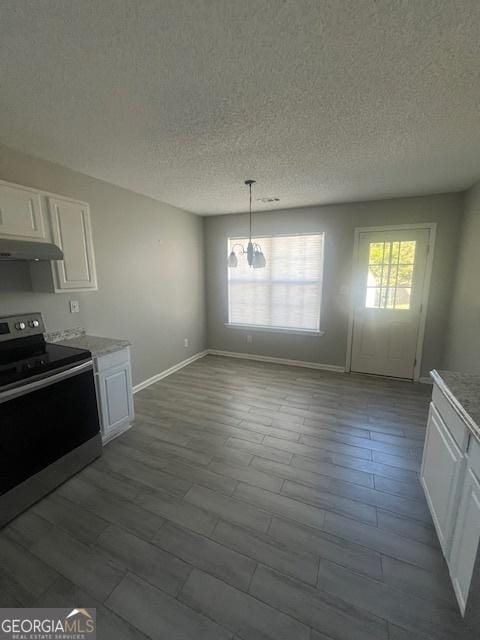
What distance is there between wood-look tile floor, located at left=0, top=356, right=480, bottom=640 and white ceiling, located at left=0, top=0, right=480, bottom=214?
2.57 meters

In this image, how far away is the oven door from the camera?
1.68m

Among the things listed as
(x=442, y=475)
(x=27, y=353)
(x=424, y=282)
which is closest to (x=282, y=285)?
(x=424, y=282)

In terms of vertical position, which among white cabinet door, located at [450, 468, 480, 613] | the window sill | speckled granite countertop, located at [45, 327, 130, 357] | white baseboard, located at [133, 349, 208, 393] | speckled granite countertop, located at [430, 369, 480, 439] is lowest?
white baseboard, located at [133, 349, 208, 393]

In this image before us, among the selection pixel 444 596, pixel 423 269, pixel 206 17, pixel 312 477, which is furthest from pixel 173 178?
pixel 444 596

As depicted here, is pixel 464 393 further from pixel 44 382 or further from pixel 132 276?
pixel 132 276

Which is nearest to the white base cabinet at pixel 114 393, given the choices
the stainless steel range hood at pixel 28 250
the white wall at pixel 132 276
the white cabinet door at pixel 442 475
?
the white wall at pixel 132 276

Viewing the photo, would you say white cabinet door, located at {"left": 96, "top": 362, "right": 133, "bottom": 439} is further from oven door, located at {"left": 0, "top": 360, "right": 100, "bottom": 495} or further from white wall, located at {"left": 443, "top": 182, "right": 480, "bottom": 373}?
white wall, located at {"left": 443, "top": 182, "right": 480, "bottom": 373}

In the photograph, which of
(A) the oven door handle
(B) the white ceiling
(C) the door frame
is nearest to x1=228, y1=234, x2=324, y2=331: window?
(C) the door frame

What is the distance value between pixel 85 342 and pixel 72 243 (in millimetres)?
927

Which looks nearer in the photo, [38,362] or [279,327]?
[38,362]

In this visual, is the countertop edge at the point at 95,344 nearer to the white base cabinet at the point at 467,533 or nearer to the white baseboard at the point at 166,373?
the white baseboard at the point at 166,373

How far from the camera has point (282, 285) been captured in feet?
14.9

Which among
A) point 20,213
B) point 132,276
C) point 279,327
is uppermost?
point 20,213

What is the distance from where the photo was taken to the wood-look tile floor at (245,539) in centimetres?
124
